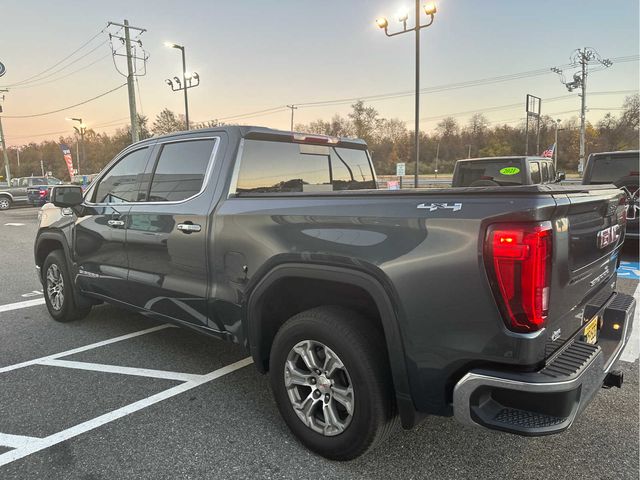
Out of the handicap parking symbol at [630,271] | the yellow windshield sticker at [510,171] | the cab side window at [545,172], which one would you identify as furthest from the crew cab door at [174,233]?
the cab side window at [545,172]

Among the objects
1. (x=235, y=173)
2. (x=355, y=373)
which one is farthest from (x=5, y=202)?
(x=355, y=373)

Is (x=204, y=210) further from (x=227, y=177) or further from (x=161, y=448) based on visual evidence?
(x=161, y=448)

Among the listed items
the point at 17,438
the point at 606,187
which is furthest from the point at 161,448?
the point at 606,187

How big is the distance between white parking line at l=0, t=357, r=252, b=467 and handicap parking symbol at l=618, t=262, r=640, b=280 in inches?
235

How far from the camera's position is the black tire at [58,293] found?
15.6ft

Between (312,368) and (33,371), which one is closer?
(312,368)

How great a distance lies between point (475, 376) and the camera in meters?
1.90

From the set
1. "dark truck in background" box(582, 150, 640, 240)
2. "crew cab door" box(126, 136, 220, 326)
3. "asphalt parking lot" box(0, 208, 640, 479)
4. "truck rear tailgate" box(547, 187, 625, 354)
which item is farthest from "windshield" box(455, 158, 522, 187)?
"crew cab door" box(126, 136, 220, 326)

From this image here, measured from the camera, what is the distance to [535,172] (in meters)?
9.84

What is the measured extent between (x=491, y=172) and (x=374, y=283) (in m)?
8.42

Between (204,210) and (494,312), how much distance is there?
2009 mm

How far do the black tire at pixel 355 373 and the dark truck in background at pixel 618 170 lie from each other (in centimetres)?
804

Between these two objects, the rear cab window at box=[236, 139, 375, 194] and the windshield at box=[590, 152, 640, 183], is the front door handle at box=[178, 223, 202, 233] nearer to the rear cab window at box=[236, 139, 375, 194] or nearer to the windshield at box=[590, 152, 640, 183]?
the rear cab window at box=[236, 139, 375, 194]

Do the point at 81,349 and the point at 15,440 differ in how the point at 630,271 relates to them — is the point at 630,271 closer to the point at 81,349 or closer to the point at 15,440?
the point at 81,349
